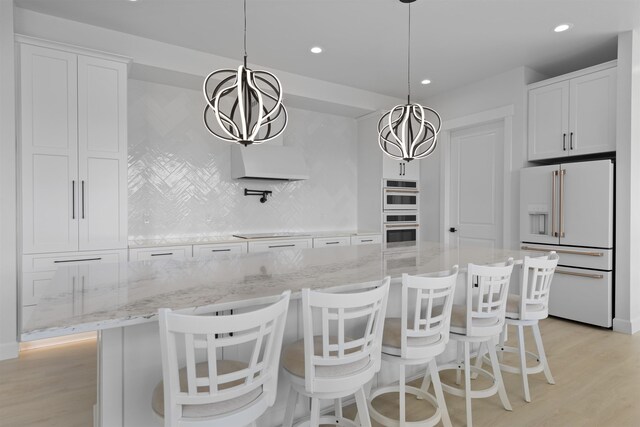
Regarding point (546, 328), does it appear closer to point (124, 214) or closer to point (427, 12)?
point (427, 12)

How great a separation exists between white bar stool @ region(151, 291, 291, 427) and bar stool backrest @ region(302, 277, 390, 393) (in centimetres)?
13

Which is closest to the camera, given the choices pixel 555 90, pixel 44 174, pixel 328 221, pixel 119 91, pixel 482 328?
pixel 482 328

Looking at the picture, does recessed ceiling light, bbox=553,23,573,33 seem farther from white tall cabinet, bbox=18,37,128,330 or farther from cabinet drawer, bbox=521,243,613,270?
white tall cabinet, bbox=18,37,128,330

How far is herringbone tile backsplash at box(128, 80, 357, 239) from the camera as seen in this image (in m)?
4.07

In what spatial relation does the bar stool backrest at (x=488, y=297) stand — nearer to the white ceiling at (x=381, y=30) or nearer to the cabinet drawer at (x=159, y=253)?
the white ceiling at (x=381, y=30)

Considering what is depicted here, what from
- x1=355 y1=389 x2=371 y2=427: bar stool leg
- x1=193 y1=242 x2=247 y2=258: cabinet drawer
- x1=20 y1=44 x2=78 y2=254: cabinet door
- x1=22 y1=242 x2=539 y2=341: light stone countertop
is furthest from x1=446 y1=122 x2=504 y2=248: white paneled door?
x1=20 y1=44 x2=78 y2=254: cabinet door

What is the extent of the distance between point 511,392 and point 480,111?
141 inches

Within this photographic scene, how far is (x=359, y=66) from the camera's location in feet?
14.4

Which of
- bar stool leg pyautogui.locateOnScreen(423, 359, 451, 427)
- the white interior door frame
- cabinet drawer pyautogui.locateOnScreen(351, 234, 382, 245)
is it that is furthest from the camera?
cabinet drawer pyautogui.locateOnScreen(351, 234, 382, 245)

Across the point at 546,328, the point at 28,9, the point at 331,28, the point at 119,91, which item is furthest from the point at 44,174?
the point at 546,328

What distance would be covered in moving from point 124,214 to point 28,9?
1.90m

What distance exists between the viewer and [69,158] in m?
3.21

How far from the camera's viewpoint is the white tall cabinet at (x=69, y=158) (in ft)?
10.0

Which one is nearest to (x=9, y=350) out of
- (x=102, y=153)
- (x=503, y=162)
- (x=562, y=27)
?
(x=102, y=153)
